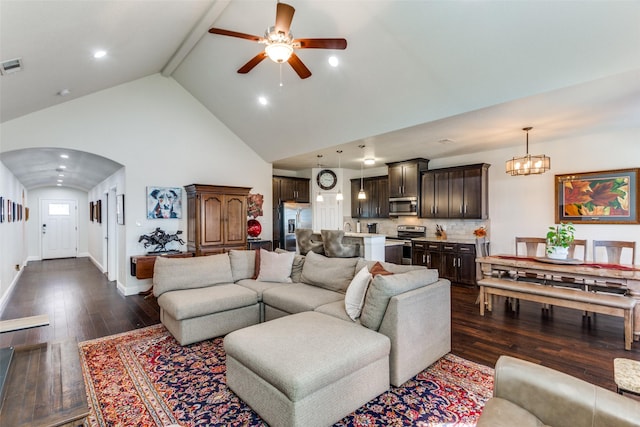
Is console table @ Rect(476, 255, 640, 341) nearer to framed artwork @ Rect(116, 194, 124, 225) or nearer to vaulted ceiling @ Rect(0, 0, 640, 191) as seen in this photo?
vaulted ceiling @ Rect(0, 0, 640, 191)

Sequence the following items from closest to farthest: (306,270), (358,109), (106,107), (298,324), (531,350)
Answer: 1. (298,324)
2. (531,350)
3. (306,270)
4. (358,109)
5. (106,107)

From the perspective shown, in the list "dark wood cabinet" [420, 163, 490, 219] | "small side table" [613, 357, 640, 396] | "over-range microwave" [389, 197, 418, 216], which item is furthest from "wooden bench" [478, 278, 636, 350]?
"over-range microwave" [389, 197, 418, 216]

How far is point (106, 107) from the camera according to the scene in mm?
5680

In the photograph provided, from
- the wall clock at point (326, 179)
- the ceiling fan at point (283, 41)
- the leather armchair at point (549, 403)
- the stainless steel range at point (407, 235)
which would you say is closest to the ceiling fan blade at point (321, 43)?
the ceiling fan at point (283, 41)

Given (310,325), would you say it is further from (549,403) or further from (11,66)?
(11,66)

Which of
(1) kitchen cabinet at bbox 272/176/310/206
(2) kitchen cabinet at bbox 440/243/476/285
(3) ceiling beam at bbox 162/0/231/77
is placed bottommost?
(2) kitchen cabinet at bbox 440/243/476/285

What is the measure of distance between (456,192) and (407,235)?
1.61m

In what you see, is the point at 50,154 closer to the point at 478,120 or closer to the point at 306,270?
the point at 306,270

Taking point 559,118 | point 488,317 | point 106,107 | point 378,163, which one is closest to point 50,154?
point 106,107

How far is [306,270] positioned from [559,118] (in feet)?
13.2

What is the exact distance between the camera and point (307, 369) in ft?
6.51

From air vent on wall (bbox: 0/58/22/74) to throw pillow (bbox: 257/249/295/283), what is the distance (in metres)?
Result: 3.32

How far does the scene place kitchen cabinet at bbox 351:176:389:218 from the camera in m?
8.29

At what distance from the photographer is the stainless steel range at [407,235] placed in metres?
7.23
